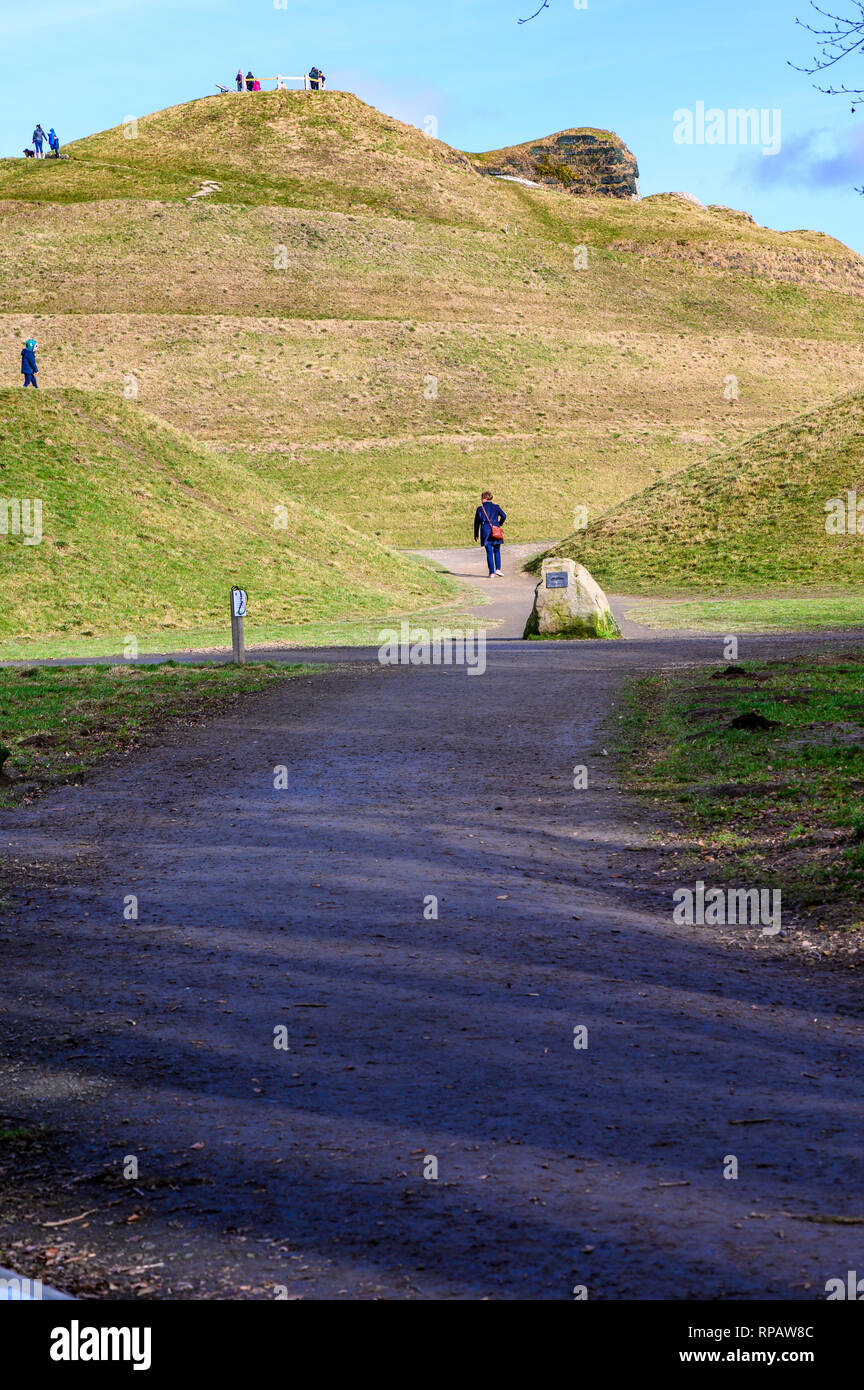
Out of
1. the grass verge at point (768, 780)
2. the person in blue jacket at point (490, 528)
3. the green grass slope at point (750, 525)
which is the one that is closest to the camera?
the grass verge at point (768, 780)

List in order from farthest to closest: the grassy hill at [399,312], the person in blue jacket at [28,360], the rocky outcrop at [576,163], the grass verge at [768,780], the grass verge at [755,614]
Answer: the rocky outcrop at [576,163], the grassy hill at [399,312], the person in blue jacket at [28,360], the grass verge at [755,614], the grass verge at [768,780]

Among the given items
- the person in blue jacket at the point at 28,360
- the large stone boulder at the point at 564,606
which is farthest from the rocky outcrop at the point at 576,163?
the large stone boulder at the point at 564,606

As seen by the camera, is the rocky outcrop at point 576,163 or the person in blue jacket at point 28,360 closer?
the person in blue jacket at point 28,360

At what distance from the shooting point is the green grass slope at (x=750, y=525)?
113ft

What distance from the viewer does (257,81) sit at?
118 metres

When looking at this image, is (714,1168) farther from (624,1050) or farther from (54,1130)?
(54,1130)

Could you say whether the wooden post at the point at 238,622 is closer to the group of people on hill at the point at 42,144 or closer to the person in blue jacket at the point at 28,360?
the person in blue jacket at the point at 28,360

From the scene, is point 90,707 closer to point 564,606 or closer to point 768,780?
point 768,780

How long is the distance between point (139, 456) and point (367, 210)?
218 feet

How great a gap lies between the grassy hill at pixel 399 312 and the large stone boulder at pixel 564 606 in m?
29.0

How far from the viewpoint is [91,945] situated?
7391 millimetres

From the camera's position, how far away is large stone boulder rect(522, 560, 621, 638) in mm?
22891

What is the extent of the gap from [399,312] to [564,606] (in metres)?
61.0

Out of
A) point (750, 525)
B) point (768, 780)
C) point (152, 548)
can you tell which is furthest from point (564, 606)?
point (750, 525)
